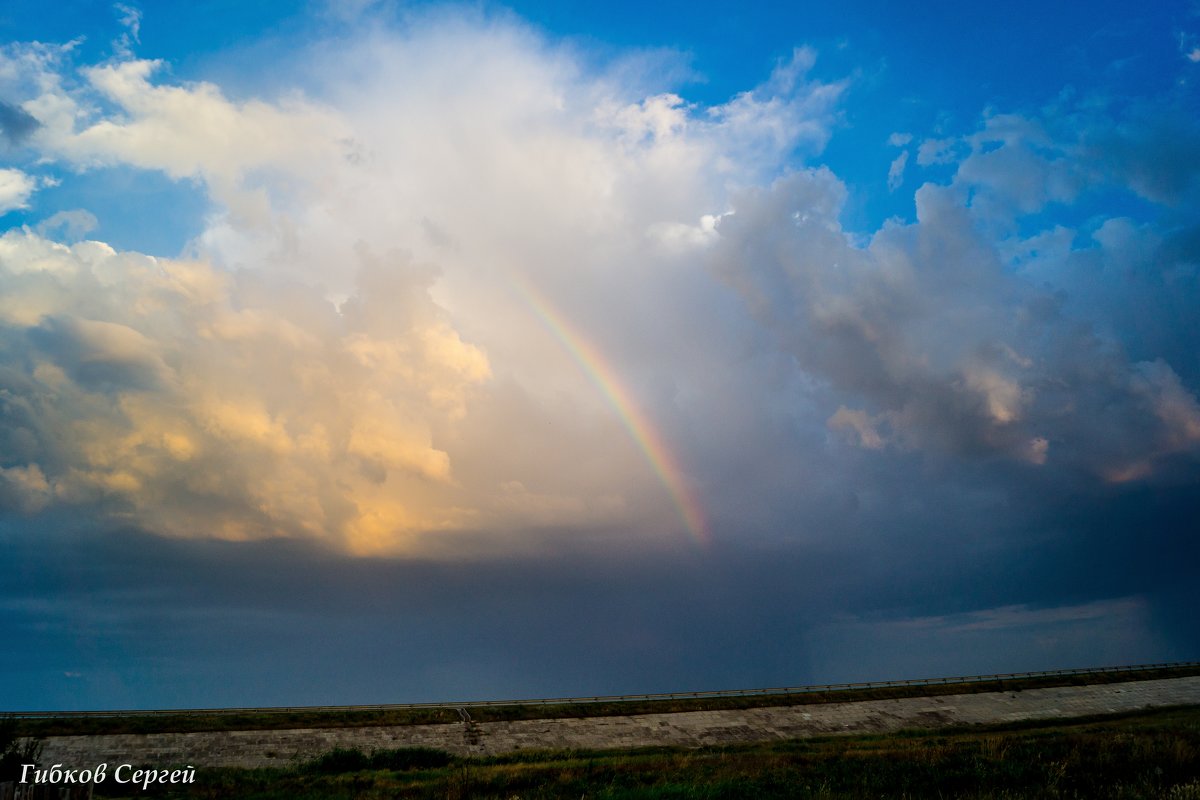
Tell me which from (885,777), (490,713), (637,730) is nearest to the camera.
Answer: (885,777)

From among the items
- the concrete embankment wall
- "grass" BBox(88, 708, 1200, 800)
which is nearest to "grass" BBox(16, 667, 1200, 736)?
the concrete embankment wall

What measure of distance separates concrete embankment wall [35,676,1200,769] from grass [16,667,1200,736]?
1908mm

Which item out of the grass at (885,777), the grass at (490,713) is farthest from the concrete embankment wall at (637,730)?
the grass at (885,777)

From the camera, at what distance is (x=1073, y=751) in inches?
941

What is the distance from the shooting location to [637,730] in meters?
72.4

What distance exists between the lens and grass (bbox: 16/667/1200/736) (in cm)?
6238

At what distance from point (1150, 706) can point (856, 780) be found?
87.5 meters

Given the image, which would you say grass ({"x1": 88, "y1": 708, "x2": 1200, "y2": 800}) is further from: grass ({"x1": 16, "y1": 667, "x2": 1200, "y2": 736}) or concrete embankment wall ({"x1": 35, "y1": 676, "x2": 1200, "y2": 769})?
grass ({"x1": 16, "y1": 667, "x2": 1200, "y2": 736})

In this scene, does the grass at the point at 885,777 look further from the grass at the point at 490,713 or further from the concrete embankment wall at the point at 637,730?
the grass at the point at 490,713

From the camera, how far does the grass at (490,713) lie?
205 feet

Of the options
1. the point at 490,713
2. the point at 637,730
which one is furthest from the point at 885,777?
the point at 490,713

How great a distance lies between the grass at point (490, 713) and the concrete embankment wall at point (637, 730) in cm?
191

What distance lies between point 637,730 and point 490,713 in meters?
16.8

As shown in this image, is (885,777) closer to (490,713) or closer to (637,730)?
(637,730)
